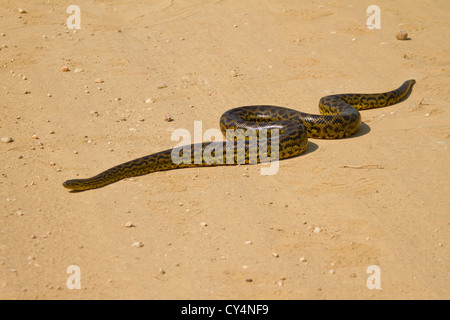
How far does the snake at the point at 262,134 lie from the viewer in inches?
329

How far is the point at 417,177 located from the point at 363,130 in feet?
6.52

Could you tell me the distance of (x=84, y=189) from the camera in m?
7.78

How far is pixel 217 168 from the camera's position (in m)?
8.51

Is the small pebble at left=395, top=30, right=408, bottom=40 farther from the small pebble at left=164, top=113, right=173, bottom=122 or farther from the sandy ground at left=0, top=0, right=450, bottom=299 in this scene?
the small pebble at left=164, top=113, right=173, bottom=122

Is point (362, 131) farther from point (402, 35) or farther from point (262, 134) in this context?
point (402, 35)

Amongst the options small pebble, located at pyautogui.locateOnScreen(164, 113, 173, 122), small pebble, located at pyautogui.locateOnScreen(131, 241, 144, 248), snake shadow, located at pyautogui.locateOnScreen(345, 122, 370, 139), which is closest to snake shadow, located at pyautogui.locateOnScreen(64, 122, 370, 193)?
snake shadow, located at pyautogui.locateOnScreen(345, 122, 370, 139)

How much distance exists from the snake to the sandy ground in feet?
0.67

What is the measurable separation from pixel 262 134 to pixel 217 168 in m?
1.28

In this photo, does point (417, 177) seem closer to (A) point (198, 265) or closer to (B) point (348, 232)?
(B) point (348, 232)

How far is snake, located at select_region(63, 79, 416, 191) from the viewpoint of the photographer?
8.35 meters

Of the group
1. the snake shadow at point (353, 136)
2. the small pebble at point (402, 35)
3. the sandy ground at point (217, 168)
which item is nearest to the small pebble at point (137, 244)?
the sandy ground at point (217, 168)

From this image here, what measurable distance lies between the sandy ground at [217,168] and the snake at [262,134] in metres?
0.20

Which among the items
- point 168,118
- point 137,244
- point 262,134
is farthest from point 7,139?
point 262,134

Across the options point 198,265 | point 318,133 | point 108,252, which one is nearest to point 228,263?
point 198,265
